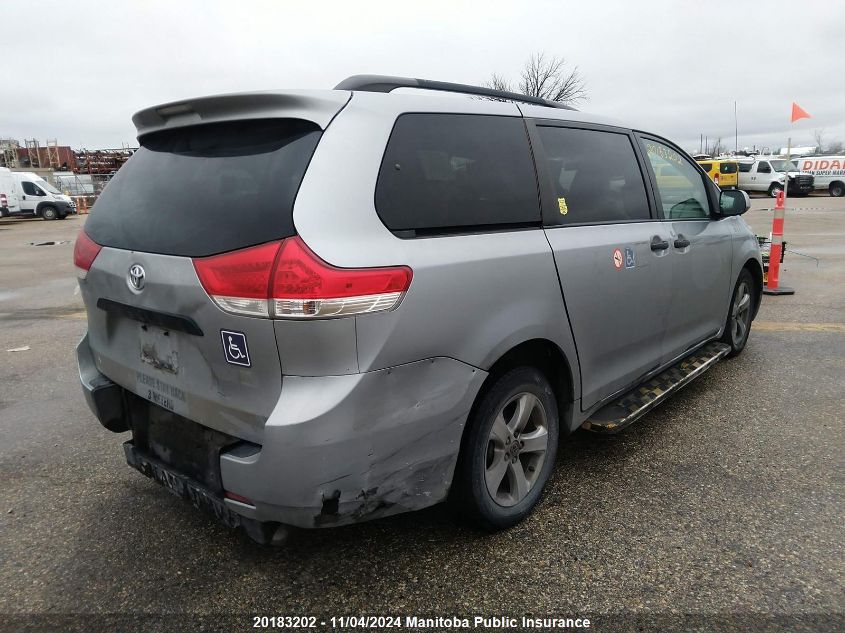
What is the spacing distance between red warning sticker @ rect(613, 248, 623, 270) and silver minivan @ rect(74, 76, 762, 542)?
1 cm

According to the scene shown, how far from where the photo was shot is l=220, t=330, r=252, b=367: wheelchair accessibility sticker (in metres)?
1.91

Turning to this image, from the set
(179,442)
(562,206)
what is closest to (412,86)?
(562,206)

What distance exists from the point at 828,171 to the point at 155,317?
125ft

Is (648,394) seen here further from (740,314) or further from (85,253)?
(85,253)

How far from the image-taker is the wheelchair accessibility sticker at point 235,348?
191 cm

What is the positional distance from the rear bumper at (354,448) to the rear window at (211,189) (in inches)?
20.9

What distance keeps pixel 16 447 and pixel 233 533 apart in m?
1.84

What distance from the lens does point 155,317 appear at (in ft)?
7.03

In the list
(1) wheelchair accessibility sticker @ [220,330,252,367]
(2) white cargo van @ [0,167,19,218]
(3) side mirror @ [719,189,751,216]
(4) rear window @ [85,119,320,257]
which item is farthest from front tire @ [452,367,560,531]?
(2) white cargo van @ [0,167,19,218]

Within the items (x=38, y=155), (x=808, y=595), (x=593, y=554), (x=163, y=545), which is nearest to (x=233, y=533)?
(x=163, y=545)

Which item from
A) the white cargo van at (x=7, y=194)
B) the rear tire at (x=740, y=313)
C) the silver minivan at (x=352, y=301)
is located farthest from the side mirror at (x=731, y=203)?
the white cargo van at (x=7, y=194)

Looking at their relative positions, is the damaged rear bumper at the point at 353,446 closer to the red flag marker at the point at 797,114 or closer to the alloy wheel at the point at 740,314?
the alloy wheel at the point at 740,314

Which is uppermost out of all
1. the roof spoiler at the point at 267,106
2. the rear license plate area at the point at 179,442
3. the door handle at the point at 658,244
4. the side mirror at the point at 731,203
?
the roof spoiler at the point at 267,106

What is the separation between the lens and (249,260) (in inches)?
73.4
